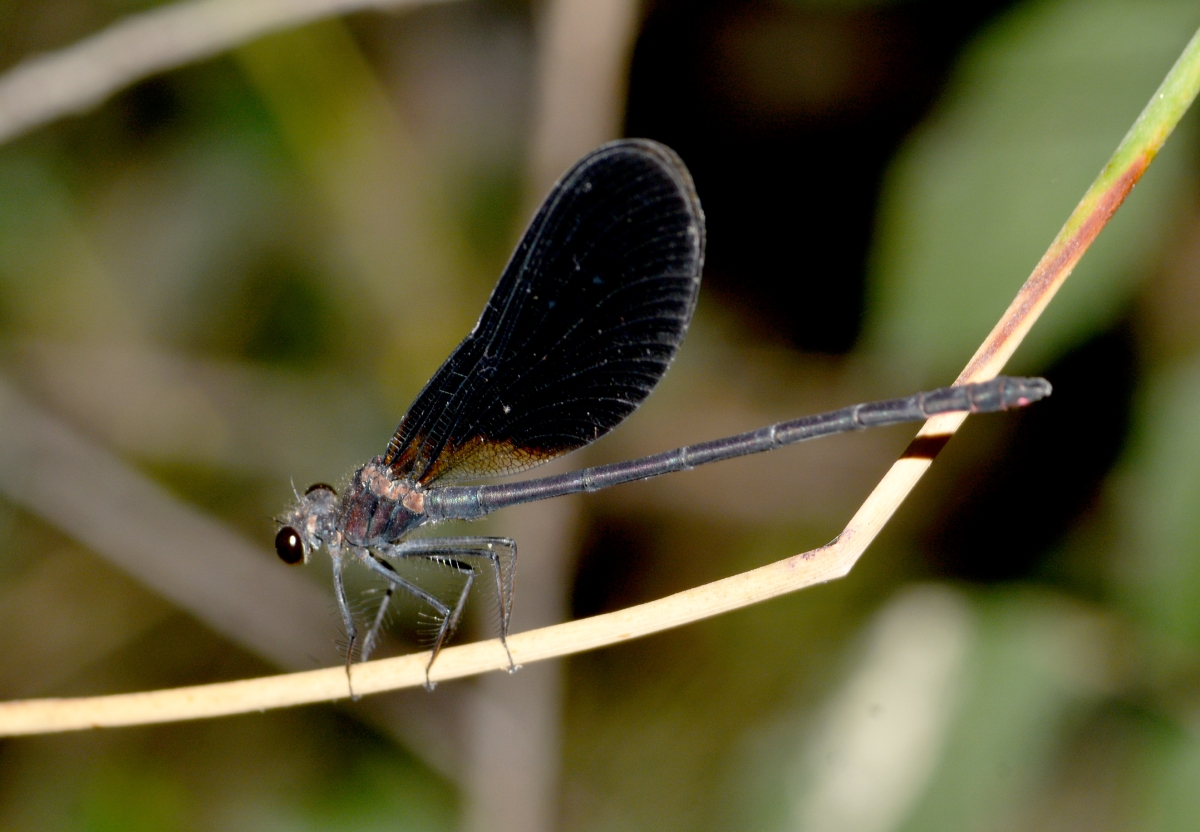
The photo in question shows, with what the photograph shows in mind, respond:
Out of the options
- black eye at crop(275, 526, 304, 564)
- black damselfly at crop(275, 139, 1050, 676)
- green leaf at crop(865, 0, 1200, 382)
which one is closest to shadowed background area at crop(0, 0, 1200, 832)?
green leaf at crop(865, 0, 1200, 382)

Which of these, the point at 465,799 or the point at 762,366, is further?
the point at 762,366

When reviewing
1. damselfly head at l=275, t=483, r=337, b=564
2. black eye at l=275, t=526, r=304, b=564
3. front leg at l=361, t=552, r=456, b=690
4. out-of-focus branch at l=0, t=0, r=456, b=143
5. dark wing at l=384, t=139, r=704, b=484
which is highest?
out-of-focus branch at l=0, t=0, r=456, b=143

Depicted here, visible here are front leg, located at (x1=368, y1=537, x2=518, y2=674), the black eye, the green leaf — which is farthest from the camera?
the black eye

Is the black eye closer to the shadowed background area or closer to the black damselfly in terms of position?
the black damselfly

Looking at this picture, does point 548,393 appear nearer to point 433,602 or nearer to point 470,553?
point 470,553

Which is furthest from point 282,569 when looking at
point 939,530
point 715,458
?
point 939,530

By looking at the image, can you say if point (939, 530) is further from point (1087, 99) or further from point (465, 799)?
point (465, 799)
